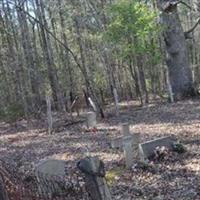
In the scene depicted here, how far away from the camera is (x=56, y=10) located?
106 feet

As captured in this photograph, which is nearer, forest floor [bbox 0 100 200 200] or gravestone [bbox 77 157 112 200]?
gravestone [bbox 77 157 112 200]

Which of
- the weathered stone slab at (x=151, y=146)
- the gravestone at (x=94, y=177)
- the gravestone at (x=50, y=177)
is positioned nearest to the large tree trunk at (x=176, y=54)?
the weathered stone slab at (x=151, y=146)

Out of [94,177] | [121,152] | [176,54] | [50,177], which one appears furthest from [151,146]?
[176,54]

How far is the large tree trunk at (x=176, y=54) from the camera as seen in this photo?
19.6 m

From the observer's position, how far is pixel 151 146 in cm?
884

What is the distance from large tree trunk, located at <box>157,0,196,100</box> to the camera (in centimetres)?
1959

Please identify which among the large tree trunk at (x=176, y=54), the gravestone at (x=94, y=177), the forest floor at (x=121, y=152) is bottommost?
the forest floor at (x=121, y=152)

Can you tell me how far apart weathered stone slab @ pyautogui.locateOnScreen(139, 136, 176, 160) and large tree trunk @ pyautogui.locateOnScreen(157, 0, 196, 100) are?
10703mm

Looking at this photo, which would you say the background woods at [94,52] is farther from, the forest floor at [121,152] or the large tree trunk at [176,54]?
the forest floor at [121,152]

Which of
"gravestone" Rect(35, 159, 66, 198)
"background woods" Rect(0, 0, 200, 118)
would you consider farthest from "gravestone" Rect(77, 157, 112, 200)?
"background woods" Rect(0, 0, 200, 118)

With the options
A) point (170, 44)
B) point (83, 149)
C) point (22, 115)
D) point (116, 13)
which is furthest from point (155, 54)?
point (83, 149)

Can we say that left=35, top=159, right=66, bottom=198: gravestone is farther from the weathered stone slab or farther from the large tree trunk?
the large tree trunk

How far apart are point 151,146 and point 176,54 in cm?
1161

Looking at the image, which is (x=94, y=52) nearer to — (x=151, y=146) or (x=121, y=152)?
(x=121, y=152)
